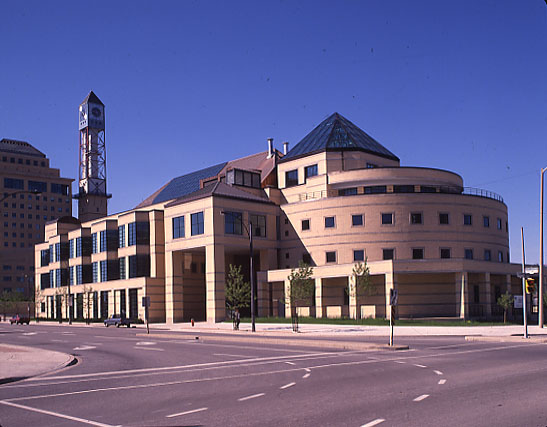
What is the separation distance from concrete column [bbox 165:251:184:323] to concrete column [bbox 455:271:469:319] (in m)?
29.9

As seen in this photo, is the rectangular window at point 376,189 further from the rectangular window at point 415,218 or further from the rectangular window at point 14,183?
the rectangular window at point 14,183

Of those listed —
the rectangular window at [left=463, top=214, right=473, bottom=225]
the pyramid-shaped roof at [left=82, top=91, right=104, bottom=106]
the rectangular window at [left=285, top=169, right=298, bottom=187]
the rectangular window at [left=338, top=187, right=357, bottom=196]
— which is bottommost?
the rectangular window at [left=463, top=214, right=473, bottom=225]

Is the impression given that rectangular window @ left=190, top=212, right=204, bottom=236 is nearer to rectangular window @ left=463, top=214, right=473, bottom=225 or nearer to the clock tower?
rectangular window @ left=463, top=214, right=473, bottom=225

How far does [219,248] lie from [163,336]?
82.3 ft

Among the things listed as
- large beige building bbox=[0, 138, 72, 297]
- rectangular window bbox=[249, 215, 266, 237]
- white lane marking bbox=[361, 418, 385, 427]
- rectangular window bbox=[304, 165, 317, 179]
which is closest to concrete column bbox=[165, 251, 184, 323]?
rectangular window bbox=[249, 215, 266, 237]

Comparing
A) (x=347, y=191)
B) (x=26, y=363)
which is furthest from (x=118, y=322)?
(x=26, y=363)

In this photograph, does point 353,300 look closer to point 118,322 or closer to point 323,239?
point 323,239

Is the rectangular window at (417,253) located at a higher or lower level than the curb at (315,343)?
higher

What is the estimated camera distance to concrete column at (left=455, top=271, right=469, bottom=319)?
57781 mm

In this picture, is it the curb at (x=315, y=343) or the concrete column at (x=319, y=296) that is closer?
the curb at (x=315, y=343)

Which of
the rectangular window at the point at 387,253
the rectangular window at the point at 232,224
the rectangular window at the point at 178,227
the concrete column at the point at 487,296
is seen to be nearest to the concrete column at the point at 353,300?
the rectangular window at the point at 387,253

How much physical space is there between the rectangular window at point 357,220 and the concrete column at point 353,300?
6.79 meters

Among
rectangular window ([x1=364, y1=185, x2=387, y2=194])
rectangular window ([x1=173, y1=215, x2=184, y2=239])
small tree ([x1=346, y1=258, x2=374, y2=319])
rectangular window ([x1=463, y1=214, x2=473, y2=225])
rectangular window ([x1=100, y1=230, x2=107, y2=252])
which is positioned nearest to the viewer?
small tree ([x1=346, y1=258, x2=374, y2=319])

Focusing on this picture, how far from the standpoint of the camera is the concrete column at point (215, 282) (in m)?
65.3
